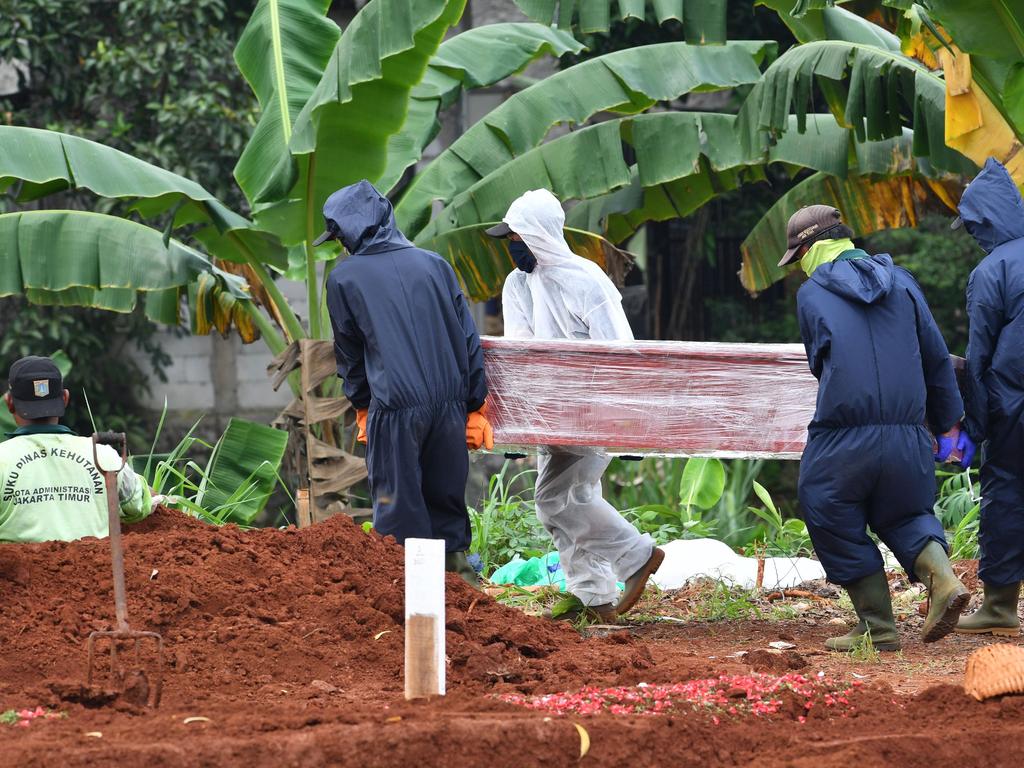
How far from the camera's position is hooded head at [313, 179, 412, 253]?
673cm

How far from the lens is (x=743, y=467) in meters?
11.1

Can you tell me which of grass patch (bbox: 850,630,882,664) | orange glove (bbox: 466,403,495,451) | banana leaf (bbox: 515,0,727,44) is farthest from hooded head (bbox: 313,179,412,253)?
grass patch (bbox: 850,630,882,664)

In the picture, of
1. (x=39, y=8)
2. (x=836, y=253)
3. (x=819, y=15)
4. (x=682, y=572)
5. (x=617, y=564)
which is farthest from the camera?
(x=39, y=8)

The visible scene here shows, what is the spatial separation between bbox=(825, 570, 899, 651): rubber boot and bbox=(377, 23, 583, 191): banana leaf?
4185mm

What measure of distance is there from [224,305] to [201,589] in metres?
3.85

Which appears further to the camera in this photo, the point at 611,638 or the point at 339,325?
the point at 339,325

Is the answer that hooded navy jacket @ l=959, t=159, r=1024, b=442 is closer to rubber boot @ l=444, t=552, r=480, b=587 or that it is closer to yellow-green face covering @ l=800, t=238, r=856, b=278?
yellow-green face covering @ l=800, t=238, r=856, b=278

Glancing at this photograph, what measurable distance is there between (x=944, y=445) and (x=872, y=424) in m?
0.51

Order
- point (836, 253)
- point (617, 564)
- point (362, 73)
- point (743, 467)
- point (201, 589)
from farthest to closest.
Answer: point (743, 467) < point (362, 73) < point (617, 564) < point (836, 253) < point (201, 589)

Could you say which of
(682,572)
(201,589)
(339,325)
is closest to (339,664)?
(201,589)

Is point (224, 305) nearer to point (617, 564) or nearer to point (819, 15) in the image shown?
point (617, 564)

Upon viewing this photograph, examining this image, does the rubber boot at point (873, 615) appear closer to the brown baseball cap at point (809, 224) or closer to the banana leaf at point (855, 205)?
the brown baseball cap at point (809, 224)

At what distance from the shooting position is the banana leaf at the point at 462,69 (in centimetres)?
933

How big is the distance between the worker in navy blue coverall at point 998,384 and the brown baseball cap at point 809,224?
66 cm
